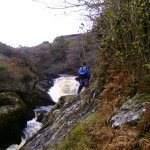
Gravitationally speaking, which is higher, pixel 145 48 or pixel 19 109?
pixel 145 48

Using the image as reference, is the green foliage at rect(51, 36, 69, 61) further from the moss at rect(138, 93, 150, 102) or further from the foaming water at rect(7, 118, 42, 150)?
the moss at rect(138, 93, 150, 102)

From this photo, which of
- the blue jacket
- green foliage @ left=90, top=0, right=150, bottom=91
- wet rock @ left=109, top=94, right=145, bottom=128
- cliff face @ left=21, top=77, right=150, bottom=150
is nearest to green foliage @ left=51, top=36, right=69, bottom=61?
the blue jacket

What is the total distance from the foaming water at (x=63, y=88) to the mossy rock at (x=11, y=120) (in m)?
13.7

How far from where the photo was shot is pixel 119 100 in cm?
1002

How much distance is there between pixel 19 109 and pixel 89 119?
15118mm

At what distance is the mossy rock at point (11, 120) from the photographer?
77.9ft

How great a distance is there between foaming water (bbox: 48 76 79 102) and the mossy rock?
44.9 ft

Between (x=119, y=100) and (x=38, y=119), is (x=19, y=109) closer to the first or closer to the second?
→ (x=38, y=119)

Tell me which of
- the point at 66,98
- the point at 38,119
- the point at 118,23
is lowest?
the point at 38,119

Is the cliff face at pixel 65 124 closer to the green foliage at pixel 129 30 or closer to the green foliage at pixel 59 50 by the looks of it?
the green foliage at pixel 129 30

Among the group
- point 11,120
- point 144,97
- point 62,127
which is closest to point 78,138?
point 144,97

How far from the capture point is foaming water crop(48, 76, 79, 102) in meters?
41.6

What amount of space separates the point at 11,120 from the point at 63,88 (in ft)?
69.3

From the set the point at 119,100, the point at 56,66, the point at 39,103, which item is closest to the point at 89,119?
the point at 119,100
